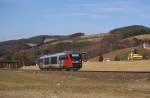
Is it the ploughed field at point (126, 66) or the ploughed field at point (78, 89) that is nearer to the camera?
the ploughed field at point (78, 89)

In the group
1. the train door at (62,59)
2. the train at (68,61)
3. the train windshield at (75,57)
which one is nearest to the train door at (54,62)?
the train at (68,61)

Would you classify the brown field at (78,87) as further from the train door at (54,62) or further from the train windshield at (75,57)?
the train door at (54,62)

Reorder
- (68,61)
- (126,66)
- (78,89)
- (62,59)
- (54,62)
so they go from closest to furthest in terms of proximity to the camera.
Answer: (78,89) < (68,61) < (62,59) < (126,66) < (54,62)

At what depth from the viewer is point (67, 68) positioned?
66.3 metres

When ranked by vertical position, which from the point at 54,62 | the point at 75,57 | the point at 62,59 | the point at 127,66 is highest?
the point at 75,57

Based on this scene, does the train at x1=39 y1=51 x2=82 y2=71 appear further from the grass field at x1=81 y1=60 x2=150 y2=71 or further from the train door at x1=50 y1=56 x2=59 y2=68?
the grass field at x1=81 y1=60 x2=150 y2=71

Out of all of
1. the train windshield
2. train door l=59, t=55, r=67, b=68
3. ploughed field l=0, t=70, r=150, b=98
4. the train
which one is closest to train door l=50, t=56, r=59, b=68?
the train

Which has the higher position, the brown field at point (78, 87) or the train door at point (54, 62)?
the train door at point (54, 62)

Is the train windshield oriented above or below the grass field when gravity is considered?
above

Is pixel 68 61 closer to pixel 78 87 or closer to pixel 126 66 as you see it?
pixel 126 66

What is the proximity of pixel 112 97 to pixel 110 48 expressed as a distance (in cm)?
13906

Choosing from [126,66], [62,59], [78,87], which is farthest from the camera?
[126,66]

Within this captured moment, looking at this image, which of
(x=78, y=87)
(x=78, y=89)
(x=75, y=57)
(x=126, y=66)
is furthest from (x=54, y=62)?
(x=78, y=89)

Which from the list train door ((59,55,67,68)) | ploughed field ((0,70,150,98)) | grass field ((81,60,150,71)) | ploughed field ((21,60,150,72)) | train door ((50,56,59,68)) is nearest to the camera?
ploughed field ((0,70,150,98))
